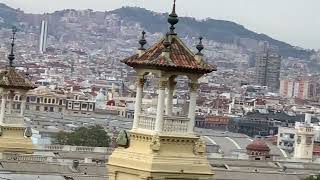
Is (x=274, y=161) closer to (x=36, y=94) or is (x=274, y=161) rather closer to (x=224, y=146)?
(x=224, y=146)

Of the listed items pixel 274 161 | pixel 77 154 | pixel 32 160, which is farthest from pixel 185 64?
pixel 274 161

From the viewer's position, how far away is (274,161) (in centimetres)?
6750

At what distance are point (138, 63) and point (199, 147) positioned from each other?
1366mm

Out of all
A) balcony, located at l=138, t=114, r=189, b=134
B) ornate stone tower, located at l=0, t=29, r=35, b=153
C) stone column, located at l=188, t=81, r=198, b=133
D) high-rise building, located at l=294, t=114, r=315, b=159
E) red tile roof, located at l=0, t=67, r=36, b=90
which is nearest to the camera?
balcony, located at l=138, t=114, r=189, b=134

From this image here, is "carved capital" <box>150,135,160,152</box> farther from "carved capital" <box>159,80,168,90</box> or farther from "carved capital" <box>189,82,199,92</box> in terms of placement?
"carved capital" <box>189,82,199,92</box>

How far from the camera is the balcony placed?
1803 centimetres

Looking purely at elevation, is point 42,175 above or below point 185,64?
below

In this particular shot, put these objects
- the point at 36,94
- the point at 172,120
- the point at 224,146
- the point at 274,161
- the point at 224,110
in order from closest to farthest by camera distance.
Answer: the point at 172,120
the point at 274,161
the point at 224,146
the point at 36,94
the point at 224,110

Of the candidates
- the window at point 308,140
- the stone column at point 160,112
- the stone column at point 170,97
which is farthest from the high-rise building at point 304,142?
the stone column at point 160,112

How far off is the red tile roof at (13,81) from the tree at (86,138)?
51.2 m

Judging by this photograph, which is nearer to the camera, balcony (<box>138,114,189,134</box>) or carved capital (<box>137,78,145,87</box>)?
balcony (<box>138,114,189,134</box>)

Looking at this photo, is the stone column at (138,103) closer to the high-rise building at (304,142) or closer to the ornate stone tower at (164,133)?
the ornate stone tower at (164,133)

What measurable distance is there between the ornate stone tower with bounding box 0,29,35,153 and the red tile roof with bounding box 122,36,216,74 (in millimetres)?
9457

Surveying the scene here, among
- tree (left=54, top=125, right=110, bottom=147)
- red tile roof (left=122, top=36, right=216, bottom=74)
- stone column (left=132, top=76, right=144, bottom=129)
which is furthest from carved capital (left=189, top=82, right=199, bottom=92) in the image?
tree (left=54, top=125, right=110, bottom=147)
